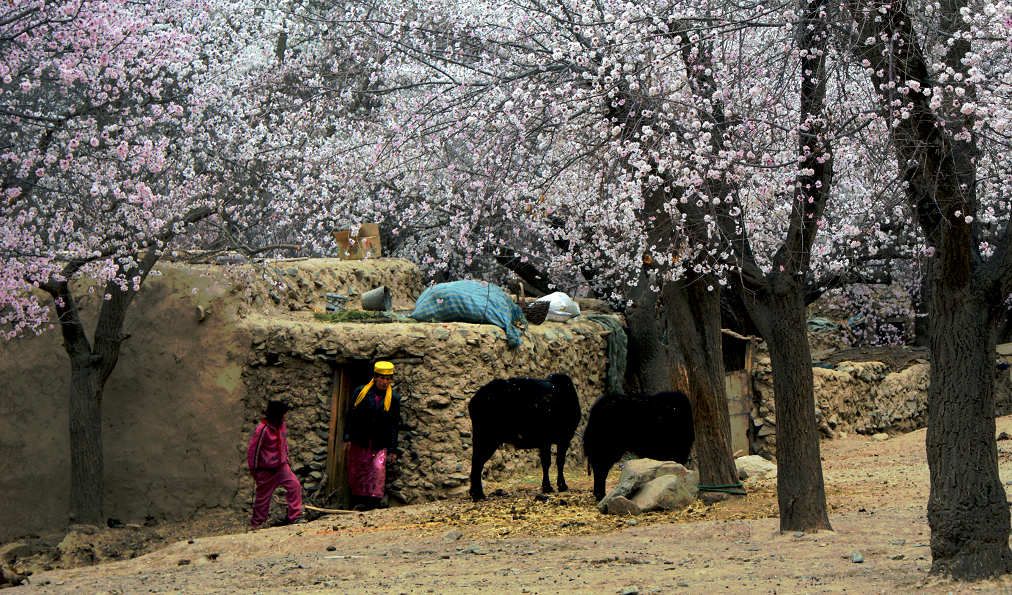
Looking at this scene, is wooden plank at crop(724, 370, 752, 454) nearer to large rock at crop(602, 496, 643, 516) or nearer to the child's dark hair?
large rock at crop(602, 496, 643, 516)

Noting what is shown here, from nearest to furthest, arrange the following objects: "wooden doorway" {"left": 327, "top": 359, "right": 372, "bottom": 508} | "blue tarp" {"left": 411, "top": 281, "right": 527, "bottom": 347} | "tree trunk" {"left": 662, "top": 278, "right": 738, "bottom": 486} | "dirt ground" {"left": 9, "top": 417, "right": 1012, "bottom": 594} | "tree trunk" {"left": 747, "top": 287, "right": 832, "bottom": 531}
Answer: "dirt ground" {"left": 9, "top": 417, "right": 1012, "bottom": 594}
"tree trunk" {"left": 747, "top": 287, "right": 832, "bottom": 531}
"tree trunk" {"left": 662, "top": 278, "right": 738, "bottom": 486}
"wooden doorway" {"left": 327, "top": 359, "right": 372, "bottom": 508}
"blue tarp" {"left": 411, "top": 281, "right": 527, "bottom": 347}

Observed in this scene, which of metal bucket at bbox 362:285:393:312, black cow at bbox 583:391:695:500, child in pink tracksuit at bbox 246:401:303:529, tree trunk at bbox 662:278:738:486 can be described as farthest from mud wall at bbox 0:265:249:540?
tree trunk at bbox 662:278:738:486

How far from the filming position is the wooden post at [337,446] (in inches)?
496

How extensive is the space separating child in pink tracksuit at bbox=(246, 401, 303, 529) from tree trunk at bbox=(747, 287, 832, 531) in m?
5.46

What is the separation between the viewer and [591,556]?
7762 millimetres

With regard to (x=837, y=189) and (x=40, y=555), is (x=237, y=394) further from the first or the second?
(x=837, y=189)

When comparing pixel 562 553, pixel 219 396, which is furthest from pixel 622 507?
pixel 219 396

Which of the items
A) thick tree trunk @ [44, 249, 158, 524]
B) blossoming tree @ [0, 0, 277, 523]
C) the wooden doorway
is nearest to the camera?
blossoming tree @ [0, 0, 277, 523]

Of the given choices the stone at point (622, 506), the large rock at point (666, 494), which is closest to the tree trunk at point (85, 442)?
the stone at point (622, 506)

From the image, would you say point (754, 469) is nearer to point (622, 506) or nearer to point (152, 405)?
point (622, 506)

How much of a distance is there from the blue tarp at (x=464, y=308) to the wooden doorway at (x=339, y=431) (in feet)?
4.35

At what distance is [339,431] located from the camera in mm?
12703

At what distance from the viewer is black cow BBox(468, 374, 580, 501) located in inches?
451

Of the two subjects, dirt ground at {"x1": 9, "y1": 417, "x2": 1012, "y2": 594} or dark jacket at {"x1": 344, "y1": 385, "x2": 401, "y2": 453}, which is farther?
dark jacket at {"x1": 344, "y1": 385, "x2": 401, "y2": 453}
